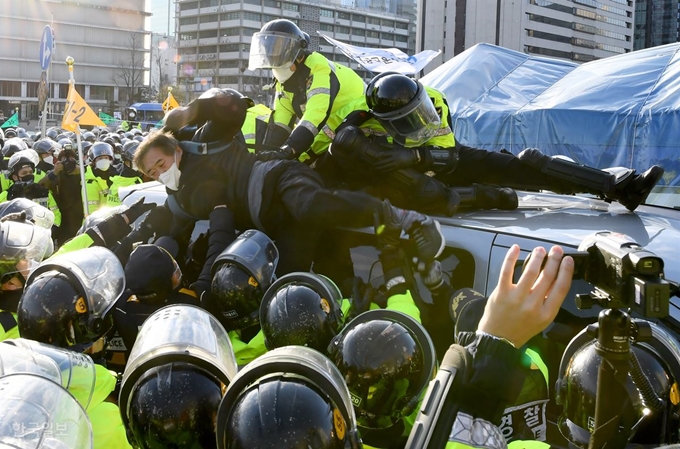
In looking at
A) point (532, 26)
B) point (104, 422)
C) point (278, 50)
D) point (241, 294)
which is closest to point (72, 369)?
point (104, 422)

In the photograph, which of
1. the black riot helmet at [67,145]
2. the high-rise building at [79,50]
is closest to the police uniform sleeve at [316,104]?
the black riot helmet at [67,145]

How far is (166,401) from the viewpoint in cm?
199

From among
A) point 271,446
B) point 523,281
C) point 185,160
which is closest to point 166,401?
point 271,446

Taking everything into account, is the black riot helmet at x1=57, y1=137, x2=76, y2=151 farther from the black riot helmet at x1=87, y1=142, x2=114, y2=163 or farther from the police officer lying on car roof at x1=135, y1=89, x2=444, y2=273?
the police officer lying on car roof at x1=135, y1=89, x2=444, y2=273

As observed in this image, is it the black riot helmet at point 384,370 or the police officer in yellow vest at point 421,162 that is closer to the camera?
the black riot helmet at point 384,370

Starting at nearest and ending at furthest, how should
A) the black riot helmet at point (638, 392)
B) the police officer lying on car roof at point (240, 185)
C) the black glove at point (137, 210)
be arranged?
1. the black riot helmet at point (638, 392)
2. the police officer lying on car roof at point (240, 185)
3. the black glove at point (137, 210)

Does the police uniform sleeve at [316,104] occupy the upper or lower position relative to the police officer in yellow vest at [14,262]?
upper

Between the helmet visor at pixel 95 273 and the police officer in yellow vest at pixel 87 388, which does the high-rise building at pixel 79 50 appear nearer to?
the helmet visor at pixel 95 273

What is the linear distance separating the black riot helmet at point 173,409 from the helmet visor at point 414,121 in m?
2.46

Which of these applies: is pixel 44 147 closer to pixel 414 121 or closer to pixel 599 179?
pixel 414 121

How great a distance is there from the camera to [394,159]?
402cm

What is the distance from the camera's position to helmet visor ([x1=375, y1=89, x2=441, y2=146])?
4.09 m

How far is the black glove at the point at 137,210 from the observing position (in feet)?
17.0

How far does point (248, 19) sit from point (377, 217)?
297ft
